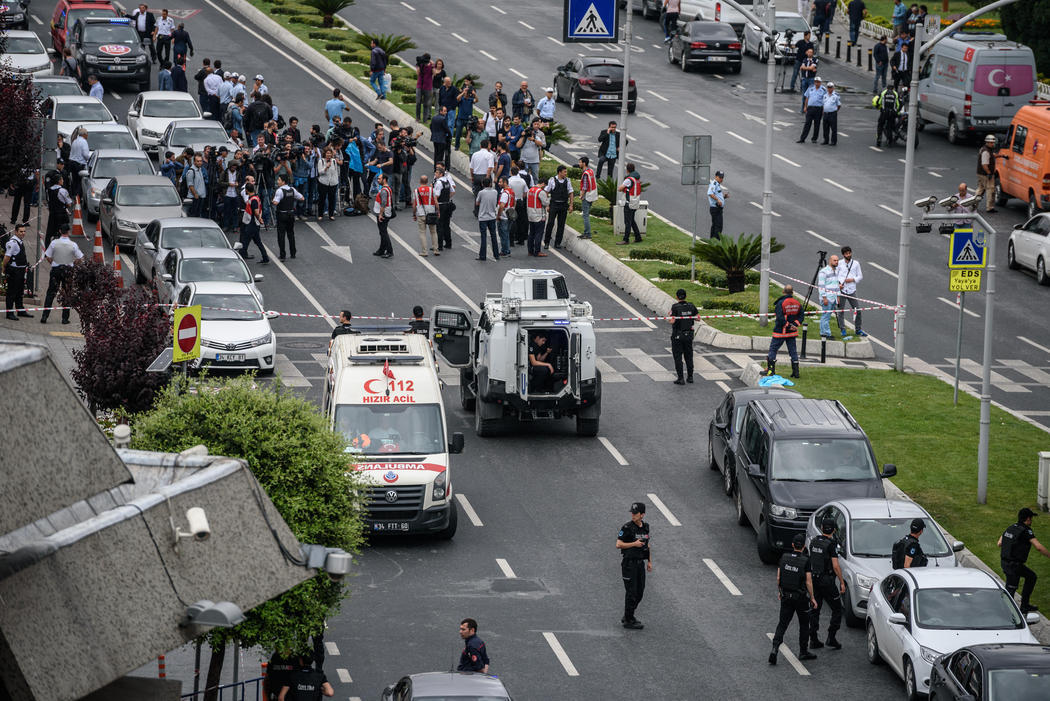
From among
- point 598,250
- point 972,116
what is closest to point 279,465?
point 598,250

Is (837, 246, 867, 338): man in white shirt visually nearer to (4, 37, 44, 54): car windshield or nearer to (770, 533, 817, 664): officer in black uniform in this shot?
(770, 533, 817, 664): officer in black uniform

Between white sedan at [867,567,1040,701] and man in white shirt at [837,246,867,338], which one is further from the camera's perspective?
man in white shirt at [837,246,867,338]

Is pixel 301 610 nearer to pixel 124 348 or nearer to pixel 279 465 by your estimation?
pixel 279 465

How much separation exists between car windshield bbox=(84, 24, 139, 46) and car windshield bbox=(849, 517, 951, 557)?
116 feet

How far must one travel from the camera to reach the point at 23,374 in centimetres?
802

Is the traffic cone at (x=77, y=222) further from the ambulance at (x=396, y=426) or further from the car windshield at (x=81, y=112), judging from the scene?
the ambulance at (x=396, y=426)

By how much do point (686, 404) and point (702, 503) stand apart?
185 inches

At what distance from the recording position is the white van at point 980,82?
1860 inches

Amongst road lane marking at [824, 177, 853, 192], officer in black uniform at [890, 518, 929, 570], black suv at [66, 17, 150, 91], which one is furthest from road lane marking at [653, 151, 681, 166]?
officer in black uniform at [890, 518, 929, 570]

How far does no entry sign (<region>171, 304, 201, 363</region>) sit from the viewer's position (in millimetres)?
21562

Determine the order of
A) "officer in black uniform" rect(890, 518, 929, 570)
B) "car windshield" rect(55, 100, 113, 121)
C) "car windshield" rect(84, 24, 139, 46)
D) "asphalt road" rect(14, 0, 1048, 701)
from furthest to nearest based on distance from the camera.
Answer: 1. "car windshield" rect(84, 24, 139, 46)
2. "car windshield" rect(55, 100, 113, 121)
3. "officer in black uniform" rect(890, 518, 929, 570)
4. "asphalt road" rect(14, 0, 1048, 701)

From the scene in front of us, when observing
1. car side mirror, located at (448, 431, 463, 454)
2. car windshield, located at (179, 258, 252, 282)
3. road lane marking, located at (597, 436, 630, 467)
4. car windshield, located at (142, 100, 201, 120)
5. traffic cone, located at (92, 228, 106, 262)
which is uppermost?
car windshield, located at (142, 100, 201, 120)

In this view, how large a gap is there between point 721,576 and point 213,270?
14230 millimetres

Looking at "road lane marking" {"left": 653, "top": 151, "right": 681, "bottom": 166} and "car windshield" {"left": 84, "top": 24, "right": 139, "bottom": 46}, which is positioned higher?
"car windshield" {"left": 84, "top": 24, "right": 139, "bottom": 46}
